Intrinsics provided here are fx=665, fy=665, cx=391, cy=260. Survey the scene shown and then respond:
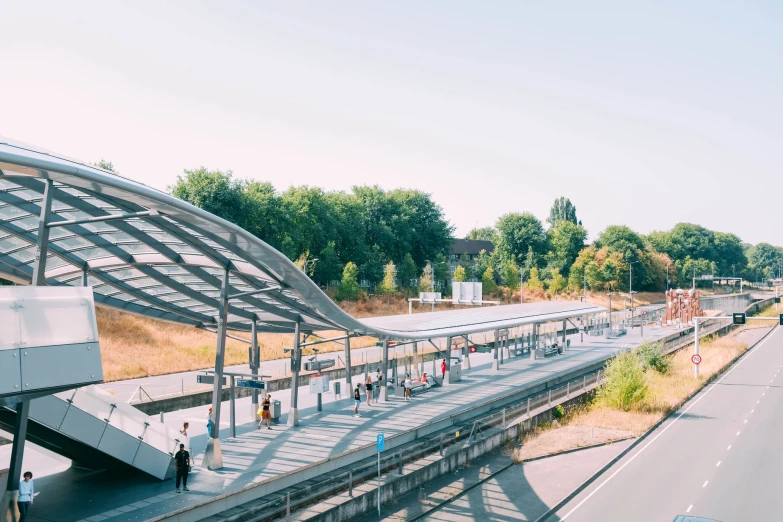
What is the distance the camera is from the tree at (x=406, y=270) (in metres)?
83.4

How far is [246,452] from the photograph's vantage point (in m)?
20.4

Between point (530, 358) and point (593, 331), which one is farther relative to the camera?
point (593, 331)

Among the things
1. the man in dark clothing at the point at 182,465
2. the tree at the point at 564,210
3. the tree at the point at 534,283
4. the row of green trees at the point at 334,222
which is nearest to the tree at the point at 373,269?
the row of green trees at the point at 334,222

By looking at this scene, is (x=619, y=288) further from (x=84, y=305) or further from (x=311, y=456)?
(x=84, y=305)

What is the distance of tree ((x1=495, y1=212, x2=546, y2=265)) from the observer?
11162cm

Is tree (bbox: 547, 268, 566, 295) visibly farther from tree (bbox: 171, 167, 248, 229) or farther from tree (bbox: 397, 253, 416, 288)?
tree (bbox: 171, 167, 248, 229)

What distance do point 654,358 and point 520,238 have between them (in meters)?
68.8

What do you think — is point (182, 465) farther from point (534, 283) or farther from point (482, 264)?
point (482, 264)

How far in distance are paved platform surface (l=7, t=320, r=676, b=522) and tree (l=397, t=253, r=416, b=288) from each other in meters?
47.3

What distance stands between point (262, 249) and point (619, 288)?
327ft

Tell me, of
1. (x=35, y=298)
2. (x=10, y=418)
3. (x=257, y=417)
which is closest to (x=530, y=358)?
(x=257, y=417)

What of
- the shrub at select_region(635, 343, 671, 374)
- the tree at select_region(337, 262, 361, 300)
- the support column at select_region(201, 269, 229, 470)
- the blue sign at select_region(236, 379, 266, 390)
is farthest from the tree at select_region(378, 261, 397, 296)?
the support column at select_region(201, 269, 229, 470)

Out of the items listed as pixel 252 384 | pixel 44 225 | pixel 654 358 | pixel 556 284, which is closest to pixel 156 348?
pixel 252 384

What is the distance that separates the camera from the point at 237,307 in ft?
81.5
